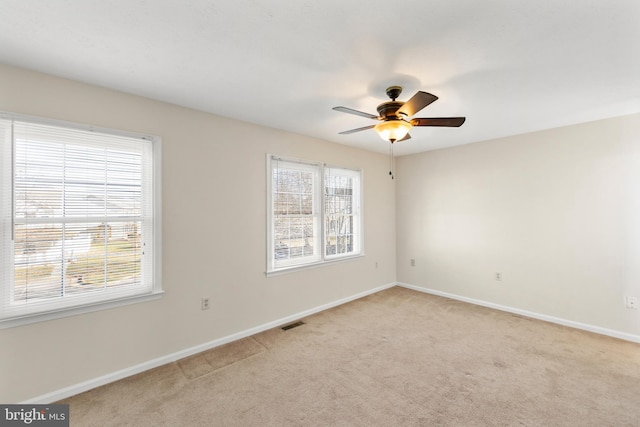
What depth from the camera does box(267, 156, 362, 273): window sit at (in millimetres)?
3654

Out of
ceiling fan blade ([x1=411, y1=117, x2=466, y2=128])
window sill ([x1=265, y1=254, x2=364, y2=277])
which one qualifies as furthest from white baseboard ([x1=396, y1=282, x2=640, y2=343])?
ceiling fan blade ([x1=411, y1=117, x2=466, y2=128])

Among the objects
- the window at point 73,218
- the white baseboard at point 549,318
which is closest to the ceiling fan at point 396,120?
the window at point 73,218

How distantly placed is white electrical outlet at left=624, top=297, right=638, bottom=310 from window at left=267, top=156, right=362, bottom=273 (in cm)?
325

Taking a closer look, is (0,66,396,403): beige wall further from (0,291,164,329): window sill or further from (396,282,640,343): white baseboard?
(396,282,640,343): white baseboard

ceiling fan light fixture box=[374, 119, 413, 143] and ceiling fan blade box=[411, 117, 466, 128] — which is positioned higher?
ceiling fan blade box=[411, 117, 466, 128]

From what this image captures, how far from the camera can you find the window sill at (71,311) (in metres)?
2.01

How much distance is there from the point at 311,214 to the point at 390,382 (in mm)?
2342

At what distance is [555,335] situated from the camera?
127 inches

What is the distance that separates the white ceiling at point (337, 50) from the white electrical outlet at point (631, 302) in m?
2.13

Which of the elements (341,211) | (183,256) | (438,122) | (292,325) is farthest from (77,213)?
(341,211)

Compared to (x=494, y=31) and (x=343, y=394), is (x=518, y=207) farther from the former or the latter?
(x=343, y=394)

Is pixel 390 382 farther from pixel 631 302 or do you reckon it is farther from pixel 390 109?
pixel 631 302

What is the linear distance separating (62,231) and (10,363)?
986mm

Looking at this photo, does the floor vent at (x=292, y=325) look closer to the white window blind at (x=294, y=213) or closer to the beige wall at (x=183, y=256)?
the beige wall at (x=183, y=256)
